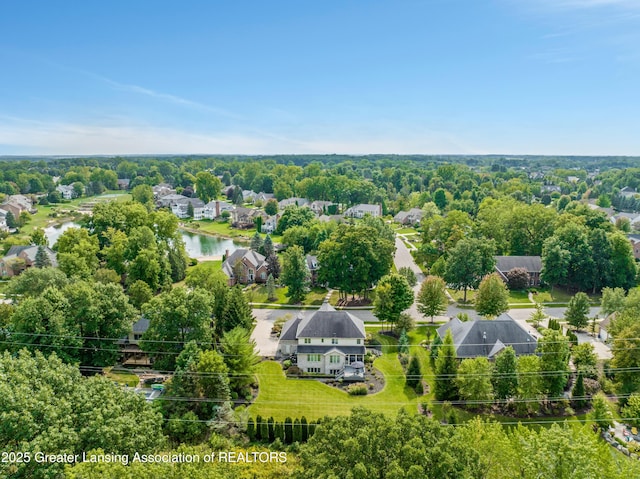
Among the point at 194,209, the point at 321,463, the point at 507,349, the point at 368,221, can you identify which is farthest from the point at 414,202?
the point at 321,463

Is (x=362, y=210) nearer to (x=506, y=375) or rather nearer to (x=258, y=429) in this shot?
(x=506, y=375)

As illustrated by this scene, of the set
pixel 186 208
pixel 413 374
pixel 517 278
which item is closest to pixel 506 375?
pixel 413 374

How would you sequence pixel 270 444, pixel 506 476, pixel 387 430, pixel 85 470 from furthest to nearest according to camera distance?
1. pixel 270 444
2. pixel 506 476
3. pixel 387 430
4. pixel 85 470

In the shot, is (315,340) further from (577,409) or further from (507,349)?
(577,409)

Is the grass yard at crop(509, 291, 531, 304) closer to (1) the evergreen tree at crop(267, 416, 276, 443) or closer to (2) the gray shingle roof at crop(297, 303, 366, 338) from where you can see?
(2) the gray shingle roof at crop(297, 303, 366, 338)

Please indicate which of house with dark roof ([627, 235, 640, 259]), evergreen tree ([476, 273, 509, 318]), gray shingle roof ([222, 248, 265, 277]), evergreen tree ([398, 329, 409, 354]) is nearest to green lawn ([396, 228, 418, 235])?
house with dark roof ([627, 235, 640, 259])

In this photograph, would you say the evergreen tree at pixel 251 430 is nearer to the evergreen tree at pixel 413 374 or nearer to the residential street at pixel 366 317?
the residential street at pixel 366 317

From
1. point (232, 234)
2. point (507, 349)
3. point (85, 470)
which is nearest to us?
point (85, 470)

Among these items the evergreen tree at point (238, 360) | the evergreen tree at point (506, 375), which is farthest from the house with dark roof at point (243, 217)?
the evergreen tree at point (506, 375)
